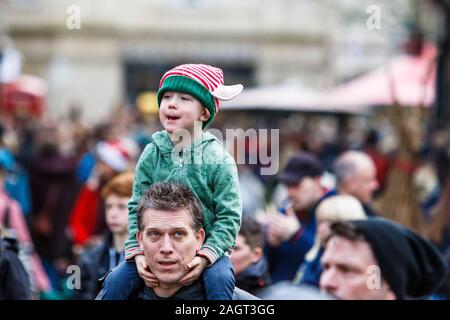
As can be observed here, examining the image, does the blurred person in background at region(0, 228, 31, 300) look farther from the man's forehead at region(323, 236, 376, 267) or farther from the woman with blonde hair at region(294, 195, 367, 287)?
the woman with blonde hair at region(294, 195, 367, 287)

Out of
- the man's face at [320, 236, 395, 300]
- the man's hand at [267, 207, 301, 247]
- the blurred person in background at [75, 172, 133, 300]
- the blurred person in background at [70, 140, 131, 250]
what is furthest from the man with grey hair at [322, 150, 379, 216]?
the man's face at [320, 236, 395, 300]

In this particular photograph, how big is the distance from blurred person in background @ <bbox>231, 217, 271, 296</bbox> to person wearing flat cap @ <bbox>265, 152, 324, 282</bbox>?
3.91 ft

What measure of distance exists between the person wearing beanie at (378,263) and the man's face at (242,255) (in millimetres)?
979

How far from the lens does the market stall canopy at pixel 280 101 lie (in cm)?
1602

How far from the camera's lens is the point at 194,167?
2814mm

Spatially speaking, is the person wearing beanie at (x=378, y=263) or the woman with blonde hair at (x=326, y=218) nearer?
the person wearing beanie at (x=378, y=263)

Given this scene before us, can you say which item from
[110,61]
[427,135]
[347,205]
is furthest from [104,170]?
[110,61]

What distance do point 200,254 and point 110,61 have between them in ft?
104

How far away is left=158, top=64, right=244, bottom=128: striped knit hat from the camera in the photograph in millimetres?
2779

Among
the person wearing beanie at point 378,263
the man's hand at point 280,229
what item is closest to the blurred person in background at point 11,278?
the person wearing beanie at point 378,263

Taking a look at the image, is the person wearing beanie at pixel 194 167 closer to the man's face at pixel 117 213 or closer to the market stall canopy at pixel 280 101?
the man's face at pixel 117 213

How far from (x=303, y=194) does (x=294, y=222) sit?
0.55 m

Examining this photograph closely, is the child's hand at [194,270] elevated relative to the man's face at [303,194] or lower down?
lower down

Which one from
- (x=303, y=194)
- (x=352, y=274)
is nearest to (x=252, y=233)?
(x=352, y=274)
